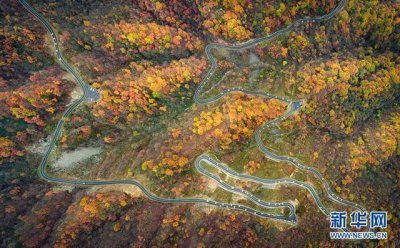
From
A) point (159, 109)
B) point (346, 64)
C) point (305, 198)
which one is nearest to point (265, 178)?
point (305, 198)

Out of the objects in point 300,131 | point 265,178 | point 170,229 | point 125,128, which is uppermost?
point 125,128

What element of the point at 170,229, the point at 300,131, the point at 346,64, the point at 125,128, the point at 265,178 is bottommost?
the point at 170,229

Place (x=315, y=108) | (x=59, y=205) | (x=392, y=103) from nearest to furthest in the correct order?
(x=59, y=205) → (x=315, y=108) → (x=392, y=103)

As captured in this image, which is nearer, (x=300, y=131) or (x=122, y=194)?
(x=122, y=194)

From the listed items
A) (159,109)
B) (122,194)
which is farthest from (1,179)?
(159,109)

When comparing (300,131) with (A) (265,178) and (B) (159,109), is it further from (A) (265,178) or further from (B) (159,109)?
(B) (159,109)

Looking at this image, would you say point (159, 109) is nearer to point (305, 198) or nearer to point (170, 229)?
point (170, 229)

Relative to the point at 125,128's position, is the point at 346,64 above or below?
above

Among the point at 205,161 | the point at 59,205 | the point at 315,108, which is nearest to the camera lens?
the point at 59,205

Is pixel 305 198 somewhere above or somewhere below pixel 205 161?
below
